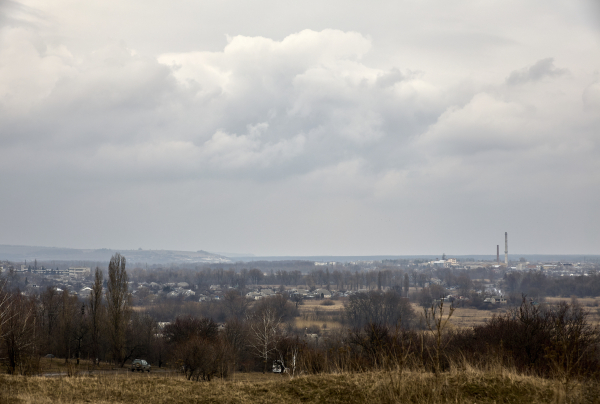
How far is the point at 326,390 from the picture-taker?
9.18 metres

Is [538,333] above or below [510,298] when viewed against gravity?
above

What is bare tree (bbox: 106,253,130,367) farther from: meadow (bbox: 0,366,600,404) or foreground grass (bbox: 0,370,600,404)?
foreground grass (bbox: 0,370,600,404)

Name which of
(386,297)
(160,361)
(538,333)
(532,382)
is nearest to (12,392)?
(532,382)

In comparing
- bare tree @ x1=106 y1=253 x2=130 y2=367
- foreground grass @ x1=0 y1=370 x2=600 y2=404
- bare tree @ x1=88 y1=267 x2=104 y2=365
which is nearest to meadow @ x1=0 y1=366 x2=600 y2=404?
foreground grass @ x1=0 y1=370 x2=600 y2=404

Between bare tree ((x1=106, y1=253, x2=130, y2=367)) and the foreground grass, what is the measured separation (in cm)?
3122

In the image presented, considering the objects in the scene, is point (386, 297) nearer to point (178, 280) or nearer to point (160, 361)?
point (160, 361)

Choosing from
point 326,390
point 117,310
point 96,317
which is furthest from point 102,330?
point 326,390

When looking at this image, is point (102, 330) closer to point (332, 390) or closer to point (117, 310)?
point (117, 310)

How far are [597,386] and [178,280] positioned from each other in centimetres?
16548

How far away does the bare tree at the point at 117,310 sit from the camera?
3969cm

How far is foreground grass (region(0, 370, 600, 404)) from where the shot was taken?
8.17 m

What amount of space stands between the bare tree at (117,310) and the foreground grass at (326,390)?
31.2 metres

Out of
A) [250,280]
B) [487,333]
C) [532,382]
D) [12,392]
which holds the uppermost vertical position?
[532,382]

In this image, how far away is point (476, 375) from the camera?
9.42 meters
